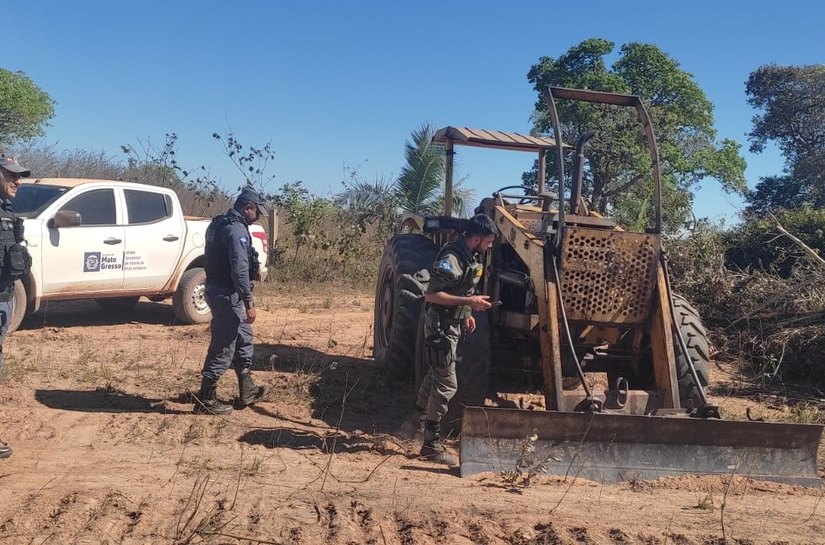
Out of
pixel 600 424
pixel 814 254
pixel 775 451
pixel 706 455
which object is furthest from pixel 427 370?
pixel 814 254

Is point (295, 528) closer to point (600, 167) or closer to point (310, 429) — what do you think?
point (310, 429)

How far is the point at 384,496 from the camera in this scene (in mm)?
4094

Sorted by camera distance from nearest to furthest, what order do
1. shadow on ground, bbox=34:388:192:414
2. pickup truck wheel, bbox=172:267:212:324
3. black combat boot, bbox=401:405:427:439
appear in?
black combat boot, bbox=401:405:427:439, shadow on ground, bbox=34:388:192:414, pickup truck wheel, bbox=172:267:212:324

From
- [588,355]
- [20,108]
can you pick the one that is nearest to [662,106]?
[588,355]

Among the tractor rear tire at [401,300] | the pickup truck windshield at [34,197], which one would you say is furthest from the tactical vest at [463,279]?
the pickup truck windshield at [34,197]

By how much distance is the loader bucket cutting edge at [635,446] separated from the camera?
176 inches

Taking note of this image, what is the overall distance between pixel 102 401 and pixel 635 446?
13.7ft

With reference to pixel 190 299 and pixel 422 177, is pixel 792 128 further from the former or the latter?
pixel 190 299

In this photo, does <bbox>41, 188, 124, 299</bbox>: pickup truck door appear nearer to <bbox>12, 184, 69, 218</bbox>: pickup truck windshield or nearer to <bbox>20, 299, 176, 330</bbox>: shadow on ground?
<bbox>12, 184, 69, 218</bbox>: pickup truck windshield

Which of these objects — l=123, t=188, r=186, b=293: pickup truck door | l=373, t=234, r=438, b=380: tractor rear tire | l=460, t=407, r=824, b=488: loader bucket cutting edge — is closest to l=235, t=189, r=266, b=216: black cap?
l=373, t=234, r=438, b=380: tractor rear tire

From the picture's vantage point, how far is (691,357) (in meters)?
5.59

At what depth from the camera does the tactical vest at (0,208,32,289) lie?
4.59 meters

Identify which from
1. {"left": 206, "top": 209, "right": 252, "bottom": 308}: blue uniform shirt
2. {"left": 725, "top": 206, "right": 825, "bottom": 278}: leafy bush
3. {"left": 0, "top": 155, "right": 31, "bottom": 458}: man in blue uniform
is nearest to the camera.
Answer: {"left": 0, "top": 155, "right": 31, "bottom": 458}: man in blue uniform

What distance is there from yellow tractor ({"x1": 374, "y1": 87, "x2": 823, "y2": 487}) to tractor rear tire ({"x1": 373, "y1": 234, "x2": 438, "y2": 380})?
18 mm
